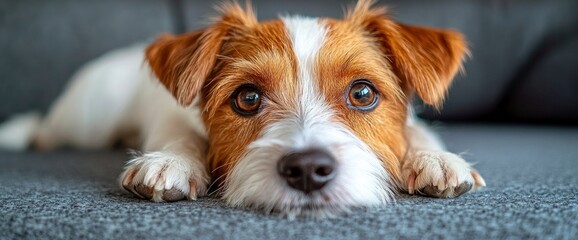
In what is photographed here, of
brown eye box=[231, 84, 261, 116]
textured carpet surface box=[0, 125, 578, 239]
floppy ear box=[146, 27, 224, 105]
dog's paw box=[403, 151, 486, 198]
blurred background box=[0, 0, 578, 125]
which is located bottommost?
textured carpet surface box=[0, 125, 578, 239]

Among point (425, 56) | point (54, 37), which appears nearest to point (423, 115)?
point (425, 56)

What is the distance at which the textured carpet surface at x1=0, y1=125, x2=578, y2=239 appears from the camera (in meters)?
1.12

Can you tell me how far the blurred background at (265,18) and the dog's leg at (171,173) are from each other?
175cm

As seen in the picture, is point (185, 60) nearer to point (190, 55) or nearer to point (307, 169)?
point (190, 55)

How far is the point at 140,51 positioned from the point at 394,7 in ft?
5.09

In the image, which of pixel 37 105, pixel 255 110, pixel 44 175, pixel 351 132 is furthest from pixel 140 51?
pixel 351 132

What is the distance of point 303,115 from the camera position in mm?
1503

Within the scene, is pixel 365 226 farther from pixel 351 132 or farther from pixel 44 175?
pixel 44 175

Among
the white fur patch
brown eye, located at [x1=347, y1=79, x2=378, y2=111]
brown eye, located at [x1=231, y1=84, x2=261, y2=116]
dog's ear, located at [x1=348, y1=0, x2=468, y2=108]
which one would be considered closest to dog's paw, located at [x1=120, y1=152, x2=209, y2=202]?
the white fur patch

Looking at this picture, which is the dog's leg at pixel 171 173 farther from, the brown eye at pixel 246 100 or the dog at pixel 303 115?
the brown eye at pixel 246 100

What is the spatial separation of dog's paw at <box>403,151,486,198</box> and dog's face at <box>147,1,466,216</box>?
6cm

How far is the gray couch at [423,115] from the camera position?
3.79 feet

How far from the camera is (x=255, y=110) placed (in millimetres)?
1586

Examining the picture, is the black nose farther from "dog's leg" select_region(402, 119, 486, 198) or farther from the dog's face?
"dog's leg" select_region(402, 119, 486, 198)
